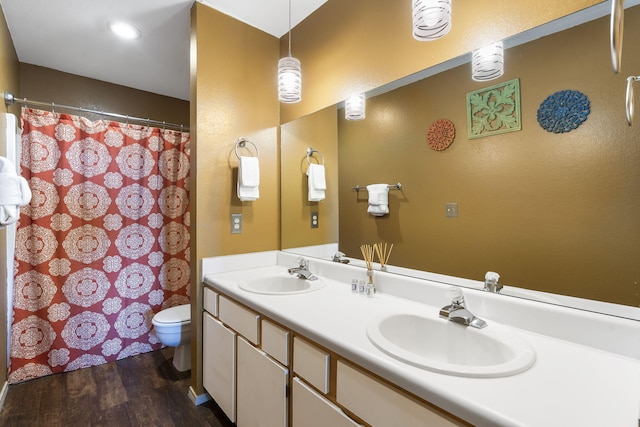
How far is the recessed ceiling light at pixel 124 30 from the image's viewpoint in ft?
6.33

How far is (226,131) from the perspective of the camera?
6.28ft

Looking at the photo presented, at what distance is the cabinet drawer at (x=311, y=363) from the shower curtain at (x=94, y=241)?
1.95 meters

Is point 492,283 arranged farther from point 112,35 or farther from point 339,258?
point 112,35

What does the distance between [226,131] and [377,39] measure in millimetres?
1054

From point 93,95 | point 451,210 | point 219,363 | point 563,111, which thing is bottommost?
point 219,363

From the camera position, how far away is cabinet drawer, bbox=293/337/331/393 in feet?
3.19

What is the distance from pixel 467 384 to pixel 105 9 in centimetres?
258

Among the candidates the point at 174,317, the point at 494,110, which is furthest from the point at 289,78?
the point at 174,317

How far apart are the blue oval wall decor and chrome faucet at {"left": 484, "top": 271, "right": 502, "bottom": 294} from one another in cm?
54

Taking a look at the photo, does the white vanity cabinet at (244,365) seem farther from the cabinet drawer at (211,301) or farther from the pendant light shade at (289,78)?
the pendant light shade at (289,78)

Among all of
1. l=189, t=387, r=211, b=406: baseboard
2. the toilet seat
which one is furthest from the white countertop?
the toilet seat

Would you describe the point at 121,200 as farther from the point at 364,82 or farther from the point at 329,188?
the point at 364,82

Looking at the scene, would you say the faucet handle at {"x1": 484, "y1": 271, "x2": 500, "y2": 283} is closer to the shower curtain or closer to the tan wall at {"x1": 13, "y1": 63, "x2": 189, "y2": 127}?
the shower curtain

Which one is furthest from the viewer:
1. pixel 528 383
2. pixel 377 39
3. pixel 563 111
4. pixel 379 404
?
pixel 377 39
